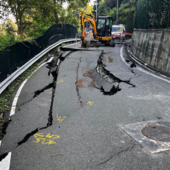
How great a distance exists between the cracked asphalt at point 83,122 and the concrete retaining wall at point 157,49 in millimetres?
1709

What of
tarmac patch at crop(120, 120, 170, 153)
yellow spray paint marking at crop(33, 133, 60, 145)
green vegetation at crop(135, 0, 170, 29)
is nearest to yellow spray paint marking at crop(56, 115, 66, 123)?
yellow spray paint marking at crop(33, 133, 60, 145)

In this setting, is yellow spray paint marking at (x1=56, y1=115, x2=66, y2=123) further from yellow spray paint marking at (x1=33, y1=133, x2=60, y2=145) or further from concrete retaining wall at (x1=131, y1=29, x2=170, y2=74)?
concrete retaining wall at (x1=131, y1=29, x2=170, y2=74)

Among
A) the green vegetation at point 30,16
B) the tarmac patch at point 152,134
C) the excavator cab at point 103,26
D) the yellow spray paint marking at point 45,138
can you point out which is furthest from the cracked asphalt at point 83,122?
the excavator cab at point 103,26

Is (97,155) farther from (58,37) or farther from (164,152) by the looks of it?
(58,37)

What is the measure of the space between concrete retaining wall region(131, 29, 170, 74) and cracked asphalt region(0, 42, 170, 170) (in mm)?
1709

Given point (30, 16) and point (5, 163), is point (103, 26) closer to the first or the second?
point (30, 16)

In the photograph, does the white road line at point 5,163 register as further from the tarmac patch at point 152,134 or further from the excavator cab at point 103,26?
the excavator cab at point 103,26

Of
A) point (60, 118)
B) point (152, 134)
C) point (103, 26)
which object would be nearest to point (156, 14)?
point (103, 26)

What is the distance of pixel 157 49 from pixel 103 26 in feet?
36.9

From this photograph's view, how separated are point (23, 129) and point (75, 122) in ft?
4.51

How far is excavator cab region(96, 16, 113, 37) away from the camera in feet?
74.3

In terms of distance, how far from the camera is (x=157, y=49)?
41.2 ft

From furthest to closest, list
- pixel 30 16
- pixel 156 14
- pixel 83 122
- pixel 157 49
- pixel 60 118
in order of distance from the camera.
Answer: pixel 30 16 < pixel 156 14 < pixel 157 49 < pixel 60 118 < pixel 83 122

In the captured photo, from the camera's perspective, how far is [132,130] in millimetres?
5023
